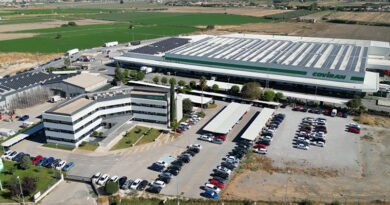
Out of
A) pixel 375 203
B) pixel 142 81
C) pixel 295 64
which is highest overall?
pixel 295 64

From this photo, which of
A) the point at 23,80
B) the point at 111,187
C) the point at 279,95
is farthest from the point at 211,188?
the point at 23,80

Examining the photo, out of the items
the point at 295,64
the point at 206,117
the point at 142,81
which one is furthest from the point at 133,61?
the point at 295,64

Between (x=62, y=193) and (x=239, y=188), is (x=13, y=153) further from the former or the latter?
(x=239, y=188)

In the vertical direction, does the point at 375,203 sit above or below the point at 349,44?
below

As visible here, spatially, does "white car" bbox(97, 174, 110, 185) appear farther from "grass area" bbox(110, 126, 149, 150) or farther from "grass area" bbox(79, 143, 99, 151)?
"grass area" bbox(79, 143, 99, 151)

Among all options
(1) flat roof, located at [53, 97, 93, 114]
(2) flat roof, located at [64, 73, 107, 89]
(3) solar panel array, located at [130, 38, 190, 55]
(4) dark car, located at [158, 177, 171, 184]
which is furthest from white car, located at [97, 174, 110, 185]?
(3) solar panel array, located at [130, 38, 190, 55]

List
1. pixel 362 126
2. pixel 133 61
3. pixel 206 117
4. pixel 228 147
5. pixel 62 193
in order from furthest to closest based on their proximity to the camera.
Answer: pixel 133 61
pixel 206 117
pixel 362 126
pixel 228 147
pixel 62 193

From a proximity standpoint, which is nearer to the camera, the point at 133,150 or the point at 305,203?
the point at 305,203

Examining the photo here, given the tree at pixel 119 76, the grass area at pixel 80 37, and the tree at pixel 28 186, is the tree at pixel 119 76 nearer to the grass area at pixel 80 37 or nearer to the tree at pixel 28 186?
the tree at pixel 28 186

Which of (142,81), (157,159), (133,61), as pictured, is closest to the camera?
(157,159)
